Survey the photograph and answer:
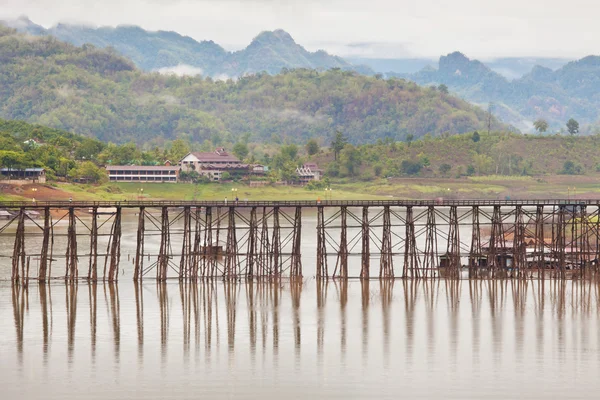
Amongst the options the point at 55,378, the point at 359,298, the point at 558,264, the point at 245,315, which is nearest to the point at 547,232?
the point at 558,264

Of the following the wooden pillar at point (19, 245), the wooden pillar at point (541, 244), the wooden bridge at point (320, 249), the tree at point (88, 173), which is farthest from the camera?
the tree at point (88, 173)

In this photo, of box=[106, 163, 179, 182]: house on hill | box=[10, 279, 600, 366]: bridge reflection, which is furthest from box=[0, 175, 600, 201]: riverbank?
box=[10, 279, 600, 366]: bridge reflection

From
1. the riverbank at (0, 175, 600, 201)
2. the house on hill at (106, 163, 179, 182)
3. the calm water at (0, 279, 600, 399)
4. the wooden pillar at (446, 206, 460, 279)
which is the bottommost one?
the calm water at (0, 279, 600, 399)

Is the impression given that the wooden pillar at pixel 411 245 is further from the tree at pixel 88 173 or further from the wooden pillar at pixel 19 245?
the tree at pixel 88 173

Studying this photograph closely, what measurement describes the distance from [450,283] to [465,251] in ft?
73.9

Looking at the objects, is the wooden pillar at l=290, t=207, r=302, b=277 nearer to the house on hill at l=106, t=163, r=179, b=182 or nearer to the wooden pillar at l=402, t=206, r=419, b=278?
the wooden pillar at l=402, t=206, r=419, b=278

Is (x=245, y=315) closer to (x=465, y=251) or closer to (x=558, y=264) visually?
(x=558, y=264)

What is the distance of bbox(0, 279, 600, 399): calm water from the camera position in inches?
1933

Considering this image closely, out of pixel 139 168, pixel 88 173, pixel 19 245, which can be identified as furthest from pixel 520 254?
pixel 139 168

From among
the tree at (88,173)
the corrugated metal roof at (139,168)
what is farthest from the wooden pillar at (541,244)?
the corrugated metal roof at (139,168)

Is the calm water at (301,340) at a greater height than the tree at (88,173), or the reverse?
the tree at (88,173)

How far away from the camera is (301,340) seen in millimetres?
58719

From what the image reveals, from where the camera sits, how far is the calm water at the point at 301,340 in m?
49.1

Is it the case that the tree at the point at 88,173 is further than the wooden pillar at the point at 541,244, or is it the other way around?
the tree at the point at 88,173
